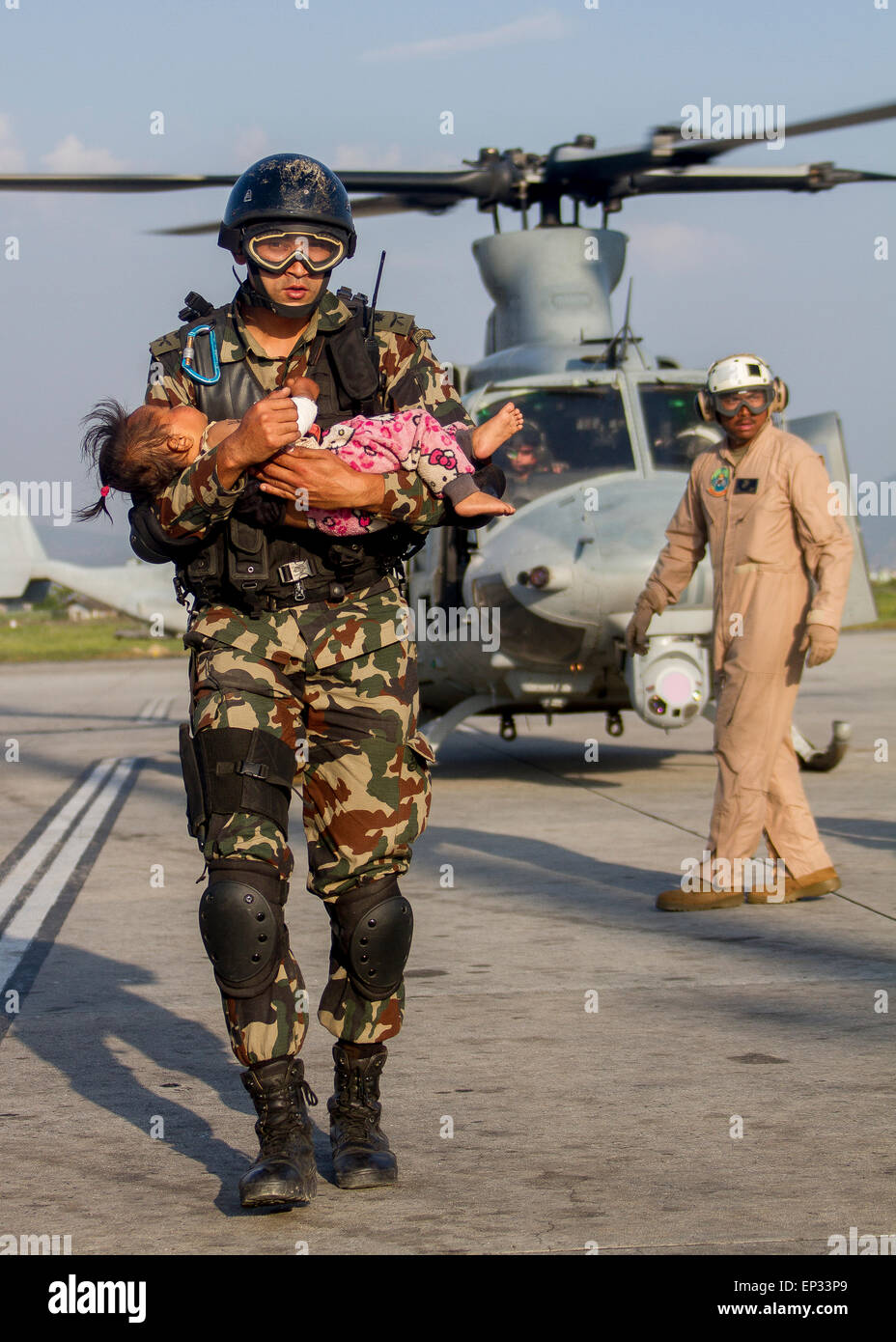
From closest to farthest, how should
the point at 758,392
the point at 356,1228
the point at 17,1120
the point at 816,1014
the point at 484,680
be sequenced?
the point at 356,1228 < the point at 17,1120 < the point at 816,1014 < the point at 758,392 < the point at 484,680

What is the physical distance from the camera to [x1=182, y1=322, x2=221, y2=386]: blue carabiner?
3686mm

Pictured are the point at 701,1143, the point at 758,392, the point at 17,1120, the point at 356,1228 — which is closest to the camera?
the point at 356,1228

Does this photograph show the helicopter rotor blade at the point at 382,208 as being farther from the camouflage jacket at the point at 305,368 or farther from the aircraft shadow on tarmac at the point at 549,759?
the camouflage jacket at the point at 305,368

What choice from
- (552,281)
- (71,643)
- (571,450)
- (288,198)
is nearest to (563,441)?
(571,450)

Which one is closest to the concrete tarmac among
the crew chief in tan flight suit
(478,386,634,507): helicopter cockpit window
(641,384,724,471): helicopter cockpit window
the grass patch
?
the crew chief in tan flight suit

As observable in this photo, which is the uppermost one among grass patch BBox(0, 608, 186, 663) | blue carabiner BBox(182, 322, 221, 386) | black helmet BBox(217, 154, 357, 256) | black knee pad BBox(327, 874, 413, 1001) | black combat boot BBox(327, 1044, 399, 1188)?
black helmet BBox(217, 154, 357, 256)

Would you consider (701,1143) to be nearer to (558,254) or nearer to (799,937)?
(799,937)

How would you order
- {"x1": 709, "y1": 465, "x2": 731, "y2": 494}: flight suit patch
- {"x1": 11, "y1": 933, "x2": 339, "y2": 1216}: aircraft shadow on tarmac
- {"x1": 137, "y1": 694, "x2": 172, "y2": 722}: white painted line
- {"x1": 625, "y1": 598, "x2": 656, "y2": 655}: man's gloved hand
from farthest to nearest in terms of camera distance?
{"x1": 137, "y1": 694, "x2": 172, "y2": 722}: white painted line, {"x1": 625, "y1": 598, "x2": 656, "y2": 655}: man's gloved hand, {"x1": 709, "y1": 465, "x2": 731, "y2": 494}: flight suit patch, {"x1": 11, "y1": 933, "x2": 339, "y2": 1216}: aircraft shadow on tarmac

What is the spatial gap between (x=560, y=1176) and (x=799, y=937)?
257 cm

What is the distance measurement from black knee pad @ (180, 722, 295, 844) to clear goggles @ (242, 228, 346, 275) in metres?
0.95

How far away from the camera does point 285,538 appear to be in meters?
3.67

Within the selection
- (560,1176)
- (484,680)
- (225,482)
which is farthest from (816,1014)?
(484,680)

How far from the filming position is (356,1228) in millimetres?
3217

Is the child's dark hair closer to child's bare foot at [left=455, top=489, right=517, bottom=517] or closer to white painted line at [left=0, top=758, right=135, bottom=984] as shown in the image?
child's bare foot at [left=455, top=489, right=517, bottom=517]
